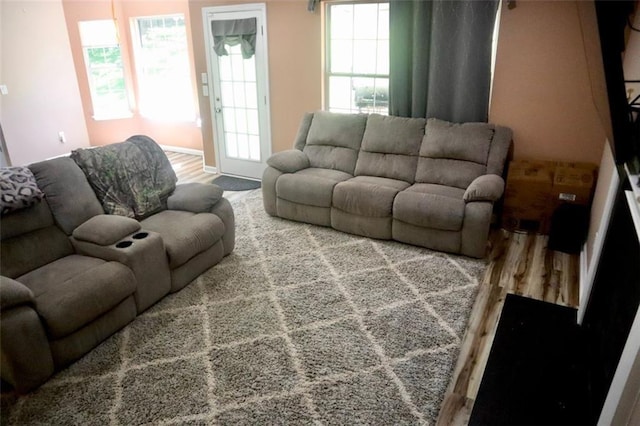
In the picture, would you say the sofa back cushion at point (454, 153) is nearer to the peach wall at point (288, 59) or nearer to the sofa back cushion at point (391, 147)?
the sofa back cushion at point (391, 147)

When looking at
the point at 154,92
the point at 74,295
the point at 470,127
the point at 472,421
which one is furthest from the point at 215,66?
the point at 472,421

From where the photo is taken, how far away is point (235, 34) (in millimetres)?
4867

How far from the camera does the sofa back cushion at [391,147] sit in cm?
395

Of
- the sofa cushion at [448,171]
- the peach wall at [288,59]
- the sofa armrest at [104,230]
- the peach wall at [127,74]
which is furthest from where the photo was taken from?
the peach wall at [127,74]

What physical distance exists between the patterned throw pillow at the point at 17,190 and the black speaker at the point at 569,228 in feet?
12.2

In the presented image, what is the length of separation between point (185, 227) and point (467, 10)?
2.97 meters

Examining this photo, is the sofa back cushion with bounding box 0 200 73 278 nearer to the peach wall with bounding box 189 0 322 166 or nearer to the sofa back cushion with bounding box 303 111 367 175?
the sofa back cushion with bounding box 303 111 367 175

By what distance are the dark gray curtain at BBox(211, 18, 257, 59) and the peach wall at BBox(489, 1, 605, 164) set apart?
266 centimetres

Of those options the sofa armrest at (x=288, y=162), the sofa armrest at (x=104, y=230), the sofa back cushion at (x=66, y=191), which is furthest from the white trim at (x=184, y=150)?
the sofa armrest at (x=104, y=230)

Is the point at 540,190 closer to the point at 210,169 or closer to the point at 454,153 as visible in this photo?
the point at 454,153

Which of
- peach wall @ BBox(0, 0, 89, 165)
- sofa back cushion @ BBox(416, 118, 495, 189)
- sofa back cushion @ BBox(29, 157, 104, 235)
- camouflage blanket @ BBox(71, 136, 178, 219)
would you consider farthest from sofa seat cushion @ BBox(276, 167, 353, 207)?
peach wall @ BBox(0, 0, 89, 165)

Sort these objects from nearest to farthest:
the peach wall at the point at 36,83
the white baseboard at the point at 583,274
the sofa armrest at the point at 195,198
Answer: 1. the white baseboard at the point at 583,274
2. the sofa armrest at the point at 195,198
3. the peach wall at the point at 36,83

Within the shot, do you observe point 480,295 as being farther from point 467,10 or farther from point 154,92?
point 154,92

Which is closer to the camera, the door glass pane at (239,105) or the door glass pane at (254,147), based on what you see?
the door glass pane at (239,105)
